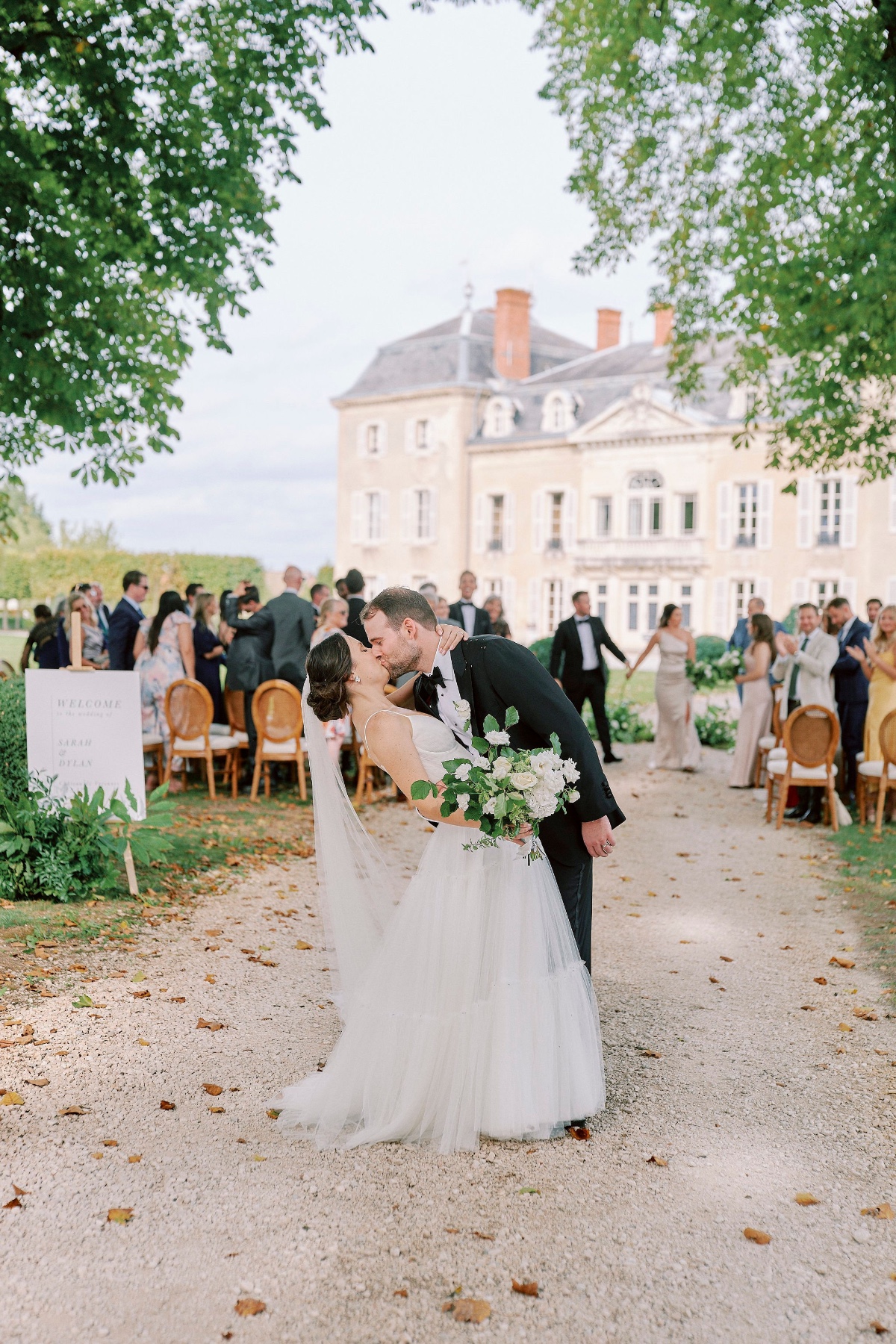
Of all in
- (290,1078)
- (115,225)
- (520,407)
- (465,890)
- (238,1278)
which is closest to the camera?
(238,1278)

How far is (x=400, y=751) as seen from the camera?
393 cm

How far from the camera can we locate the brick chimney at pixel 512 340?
45.6m

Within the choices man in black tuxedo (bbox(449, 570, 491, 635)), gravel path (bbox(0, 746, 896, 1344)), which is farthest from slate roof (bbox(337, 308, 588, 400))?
gravel path (bbox(0, 746, 896, 1344))

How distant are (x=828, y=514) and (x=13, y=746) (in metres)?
33.3

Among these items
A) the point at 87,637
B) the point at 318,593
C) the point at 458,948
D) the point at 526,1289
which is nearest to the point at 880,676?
the point at 318,593

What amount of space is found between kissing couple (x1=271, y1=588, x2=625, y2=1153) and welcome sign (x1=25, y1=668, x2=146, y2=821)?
10.6ft

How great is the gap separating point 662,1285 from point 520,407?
42.0m

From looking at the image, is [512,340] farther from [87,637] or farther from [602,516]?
[87,637]

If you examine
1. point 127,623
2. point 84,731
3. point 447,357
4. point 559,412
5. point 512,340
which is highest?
point 512,340

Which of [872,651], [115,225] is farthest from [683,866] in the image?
[115,225]

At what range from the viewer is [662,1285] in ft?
10.2

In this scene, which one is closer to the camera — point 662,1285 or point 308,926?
point 662,1285

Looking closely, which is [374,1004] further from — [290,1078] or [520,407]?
[520,407]

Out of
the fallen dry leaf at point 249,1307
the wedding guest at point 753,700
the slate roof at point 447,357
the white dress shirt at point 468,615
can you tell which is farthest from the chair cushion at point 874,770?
the slate roof at point 447,357
